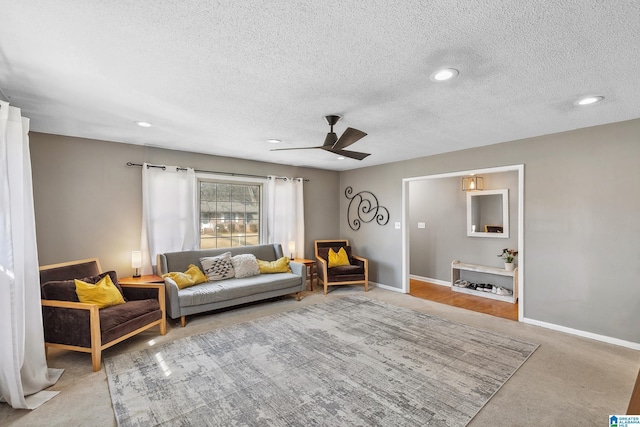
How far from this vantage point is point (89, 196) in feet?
13.0

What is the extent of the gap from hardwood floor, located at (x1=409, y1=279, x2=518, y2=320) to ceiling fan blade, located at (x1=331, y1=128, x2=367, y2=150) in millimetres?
3418

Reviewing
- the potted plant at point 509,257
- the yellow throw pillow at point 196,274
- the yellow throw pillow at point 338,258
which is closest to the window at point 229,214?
the yellow throw pillow at point 196,274

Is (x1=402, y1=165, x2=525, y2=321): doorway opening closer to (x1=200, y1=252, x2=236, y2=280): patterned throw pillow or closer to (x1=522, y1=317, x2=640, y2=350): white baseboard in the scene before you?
(x1=522, y1=317, x2=640, y2=350): white baseboard

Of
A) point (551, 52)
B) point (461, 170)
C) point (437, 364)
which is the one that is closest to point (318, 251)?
point (461, 170)

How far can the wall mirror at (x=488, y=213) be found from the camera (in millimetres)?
5262

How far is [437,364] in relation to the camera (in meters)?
2.83

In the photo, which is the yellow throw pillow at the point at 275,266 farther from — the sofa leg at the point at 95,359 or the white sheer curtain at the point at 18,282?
the white sheer curtain at the point at 18,282

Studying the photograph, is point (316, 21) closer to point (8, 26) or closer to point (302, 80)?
point (302, 80)

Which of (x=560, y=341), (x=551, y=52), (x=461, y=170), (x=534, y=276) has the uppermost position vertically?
(x=551, y=52)

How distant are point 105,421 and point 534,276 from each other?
476 centimetres

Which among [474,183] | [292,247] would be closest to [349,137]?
[292,247]

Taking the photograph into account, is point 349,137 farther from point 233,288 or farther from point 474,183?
point 474,183

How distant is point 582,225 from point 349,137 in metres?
3.07

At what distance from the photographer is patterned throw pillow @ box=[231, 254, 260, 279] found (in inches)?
185
